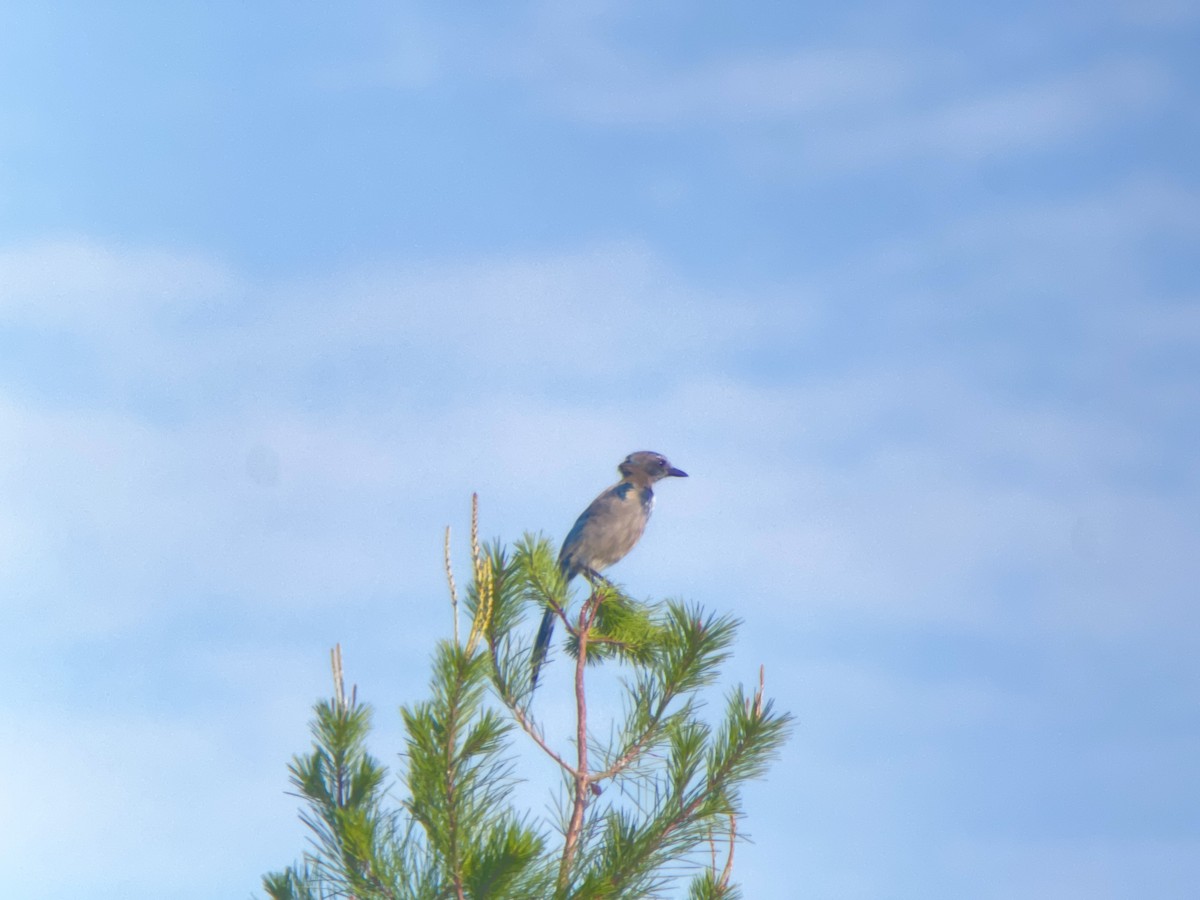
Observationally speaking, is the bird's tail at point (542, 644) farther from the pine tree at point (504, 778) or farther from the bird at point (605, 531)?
the bird at point (605, 531)

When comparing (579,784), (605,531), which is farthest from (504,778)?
(605,531)

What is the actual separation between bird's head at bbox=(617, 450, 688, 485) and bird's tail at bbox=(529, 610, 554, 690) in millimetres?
4751

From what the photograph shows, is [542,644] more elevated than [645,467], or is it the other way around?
[645,467]

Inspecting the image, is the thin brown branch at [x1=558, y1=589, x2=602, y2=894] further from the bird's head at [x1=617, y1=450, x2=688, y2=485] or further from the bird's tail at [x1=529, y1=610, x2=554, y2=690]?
the bird's head at [x1=617, y1=450, x2=688, y2=485]

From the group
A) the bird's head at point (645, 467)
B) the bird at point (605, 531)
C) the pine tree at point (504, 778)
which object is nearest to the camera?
the pine tree at point (504, 778)

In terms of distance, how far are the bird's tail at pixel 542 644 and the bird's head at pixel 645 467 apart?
4751 mm

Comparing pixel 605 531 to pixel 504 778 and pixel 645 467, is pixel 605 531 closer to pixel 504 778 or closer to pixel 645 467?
pixel 645 467

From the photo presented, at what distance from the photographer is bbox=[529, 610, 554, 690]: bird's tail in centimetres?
465

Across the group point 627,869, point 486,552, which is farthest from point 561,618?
point 627,869

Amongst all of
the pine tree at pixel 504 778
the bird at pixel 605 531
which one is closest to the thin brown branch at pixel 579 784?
the pine tree at pixel 504 778

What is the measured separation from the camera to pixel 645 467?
10070mm

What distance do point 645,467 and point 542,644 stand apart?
4.94 meters

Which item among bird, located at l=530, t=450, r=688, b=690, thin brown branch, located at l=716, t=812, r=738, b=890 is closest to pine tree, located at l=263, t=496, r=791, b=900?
thin brown branch, located at l=716, t=812, r=738, b=890

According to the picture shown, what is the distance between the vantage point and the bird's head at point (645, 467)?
10.1m
